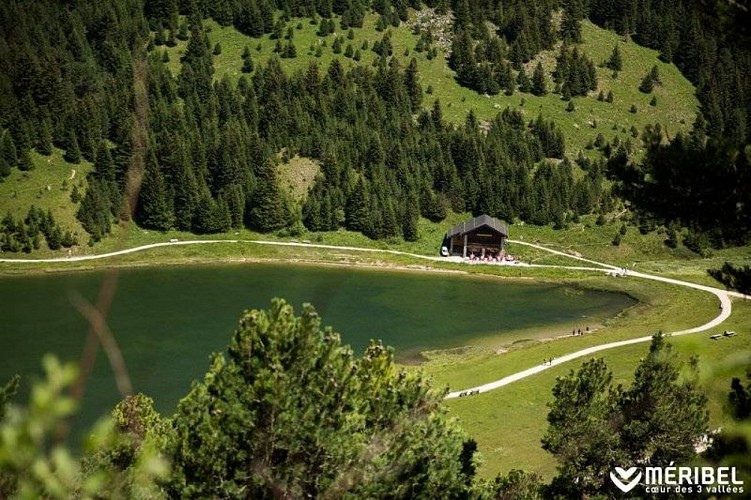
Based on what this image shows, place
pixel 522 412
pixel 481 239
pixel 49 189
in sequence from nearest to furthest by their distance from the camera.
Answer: pixel 522 412, pixel 49 189, pixel 481 239

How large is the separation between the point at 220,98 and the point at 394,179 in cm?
3704

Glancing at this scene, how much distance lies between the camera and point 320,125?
126750 millimetres

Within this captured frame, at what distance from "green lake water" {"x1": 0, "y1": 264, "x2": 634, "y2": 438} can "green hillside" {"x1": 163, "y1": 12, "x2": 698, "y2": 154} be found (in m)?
60.7

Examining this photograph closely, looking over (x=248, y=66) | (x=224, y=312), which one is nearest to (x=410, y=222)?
(x=224, y=312)

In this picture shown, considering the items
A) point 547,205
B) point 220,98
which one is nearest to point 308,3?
point 220,98

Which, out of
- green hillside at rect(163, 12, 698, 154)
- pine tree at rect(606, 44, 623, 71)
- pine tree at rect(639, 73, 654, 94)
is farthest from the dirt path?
pine tree at rect(606, 44, 623, 71)

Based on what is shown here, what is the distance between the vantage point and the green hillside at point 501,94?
14325cm

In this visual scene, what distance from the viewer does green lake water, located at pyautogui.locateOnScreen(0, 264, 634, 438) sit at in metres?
53.4

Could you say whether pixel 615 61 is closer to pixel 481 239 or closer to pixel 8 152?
pixel 481 239

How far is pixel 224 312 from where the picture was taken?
229ft

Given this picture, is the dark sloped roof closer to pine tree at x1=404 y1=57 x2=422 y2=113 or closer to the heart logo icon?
pine tree at x1=404 y1=57 x2=422 y2=113

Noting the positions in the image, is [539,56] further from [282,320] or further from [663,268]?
[282,320]

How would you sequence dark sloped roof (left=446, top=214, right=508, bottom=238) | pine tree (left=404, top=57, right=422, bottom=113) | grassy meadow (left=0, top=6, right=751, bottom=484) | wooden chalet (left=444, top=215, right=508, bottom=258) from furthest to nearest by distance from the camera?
pine tree (left=404, top=57, right=422, bottom=113)
wooden chalet (left=444, top=215, right=508, bottom=258)
dark sloped roof (left=446, top=214, right=508, bottom=238)
grassy meadow (left=0, top=6, right=751, bottom=484)

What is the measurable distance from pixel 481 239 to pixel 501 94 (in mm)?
57989
